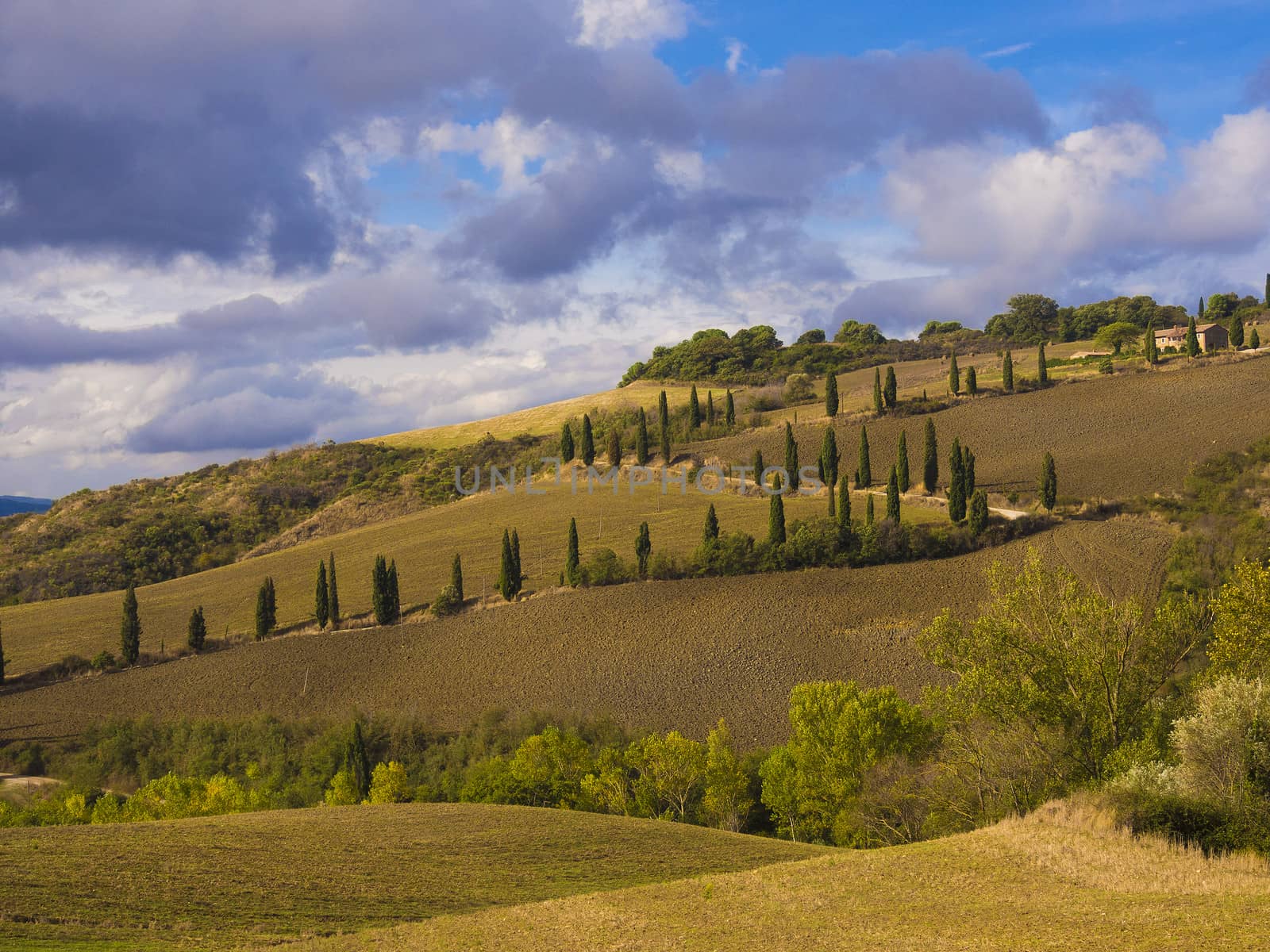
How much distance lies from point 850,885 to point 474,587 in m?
70.9

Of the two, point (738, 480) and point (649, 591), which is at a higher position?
point (738, 480)

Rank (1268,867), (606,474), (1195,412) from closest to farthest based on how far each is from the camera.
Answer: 1. (1268,867)
2. (1195,412)
3. (606,474)

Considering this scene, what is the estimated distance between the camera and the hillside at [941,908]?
1661 centimetres

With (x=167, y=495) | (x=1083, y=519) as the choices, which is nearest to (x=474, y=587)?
(x=1083, y=519)

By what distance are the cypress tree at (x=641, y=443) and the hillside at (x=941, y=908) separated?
96493 mm

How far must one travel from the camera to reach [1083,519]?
A: 89.0 meters

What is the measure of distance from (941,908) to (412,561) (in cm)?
8493

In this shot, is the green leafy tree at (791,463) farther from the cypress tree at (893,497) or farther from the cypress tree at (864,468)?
the cypress tree at (893,497)

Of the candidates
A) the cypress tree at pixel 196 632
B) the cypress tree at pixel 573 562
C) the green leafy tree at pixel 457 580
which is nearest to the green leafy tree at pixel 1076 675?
the cypress tree at pixel 573 562

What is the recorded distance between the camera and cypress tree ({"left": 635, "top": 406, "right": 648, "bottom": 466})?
120 m

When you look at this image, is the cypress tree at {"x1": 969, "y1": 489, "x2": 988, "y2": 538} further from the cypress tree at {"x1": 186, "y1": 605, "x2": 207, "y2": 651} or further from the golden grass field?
the cypress tree at {"x1": 186, "y1": 605, "x2": 207, "y2": 651}

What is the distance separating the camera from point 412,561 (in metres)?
99.4

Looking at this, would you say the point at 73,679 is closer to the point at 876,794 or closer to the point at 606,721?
the point at 606,721

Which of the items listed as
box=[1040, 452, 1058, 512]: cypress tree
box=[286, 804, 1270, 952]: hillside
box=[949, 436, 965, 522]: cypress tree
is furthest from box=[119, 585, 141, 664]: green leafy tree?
box=[1040, 452, 1058, 512]: cypress tree
